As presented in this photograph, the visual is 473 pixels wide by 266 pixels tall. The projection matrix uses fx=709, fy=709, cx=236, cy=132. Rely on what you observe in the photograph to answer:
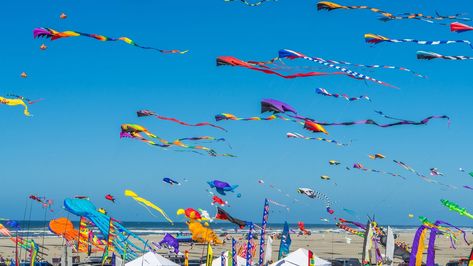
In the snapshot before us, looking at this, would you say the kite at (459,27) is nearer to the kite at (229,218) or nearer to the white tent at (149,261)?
the kite at (229,218)

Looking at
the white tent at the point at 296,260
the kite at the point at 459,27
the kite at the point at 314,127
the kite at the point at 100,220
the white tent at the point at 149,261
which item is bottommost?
the white tent at the point at 149,261

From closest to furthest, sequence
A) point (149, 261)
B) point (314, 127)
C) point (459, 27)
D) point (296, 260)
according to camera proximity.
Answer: point (459, 27) → point (314, 127) → point (296, 260) → point (149, 261)

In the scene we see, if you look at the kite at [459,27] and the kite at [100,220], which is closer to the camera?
the kite at [459,27]

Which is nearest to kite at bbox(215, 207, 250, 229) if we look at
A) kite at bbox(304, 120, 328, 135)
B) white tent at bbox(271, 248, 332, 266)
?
kite at bbox(304, 120, 328, 135)

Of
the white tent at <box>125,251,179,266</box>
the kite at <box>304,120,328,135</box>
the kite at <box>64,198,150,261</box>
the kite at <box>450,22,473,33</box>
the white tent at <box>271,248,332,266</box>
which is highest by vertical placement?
the kite at <box>450,22,473,33</box>

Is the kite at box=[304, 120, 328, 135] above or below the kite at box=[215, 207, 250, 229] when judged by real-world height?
above

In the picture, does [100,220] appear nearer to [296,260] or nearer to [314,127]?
[296,260]

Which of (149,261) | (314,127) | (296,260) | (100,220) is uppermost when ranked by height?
(314,127)

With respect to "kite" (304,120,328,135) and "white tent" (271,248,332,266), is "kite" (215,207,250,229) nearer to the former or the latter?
"kite" (304,120,328,135)

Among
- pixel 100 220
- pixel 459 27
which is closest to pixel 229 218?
pixel 100 220

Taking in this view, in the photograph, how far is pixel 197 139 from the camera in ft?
58.2

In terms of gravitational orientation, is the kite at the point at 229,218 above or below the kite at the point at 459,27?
below

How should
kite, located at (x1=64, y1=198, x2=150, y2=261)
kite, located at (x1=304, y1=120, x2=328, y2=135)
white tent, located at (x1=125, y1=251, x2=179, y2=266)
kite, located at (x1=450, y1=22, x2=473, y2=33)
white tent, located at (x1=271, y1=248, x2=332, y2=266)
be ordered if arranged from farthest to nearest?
1. white tent, located at (x1=125, y1=251, x2=179, y2=266)
2. white tent, located at (x1=271, y1=248, x2=332, y2=266)
3. kite, located at (x1=64, y1=198, x2=150, y2=261)
4. kite, located at (x1=304, y1=120, x2=328, y2=135)
5. kite, located at (x1=450, y1=22, x2=473, y2=33)

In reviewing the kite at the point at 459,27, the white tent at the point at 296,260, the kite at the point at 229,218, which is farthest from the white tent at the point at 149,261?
the kite at the point at 459,27
